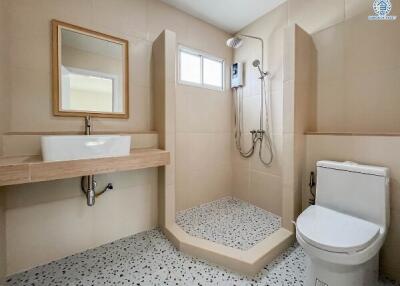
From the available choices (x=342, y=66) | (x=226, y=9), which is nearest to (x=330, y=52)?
(x=342, y=66)

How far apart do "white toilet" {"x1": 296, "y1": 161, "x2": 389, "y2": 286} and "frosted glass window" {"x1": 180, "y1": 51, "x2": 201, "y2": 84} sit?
1768 mm

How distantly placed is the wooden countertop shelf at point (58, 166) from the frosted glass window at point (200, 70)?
1.23 m

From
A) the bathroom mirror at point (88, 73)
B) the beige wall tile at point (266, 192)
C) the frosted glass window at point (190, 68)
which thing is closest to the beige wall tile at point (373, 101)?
the beige wall tile at point (266, 192)

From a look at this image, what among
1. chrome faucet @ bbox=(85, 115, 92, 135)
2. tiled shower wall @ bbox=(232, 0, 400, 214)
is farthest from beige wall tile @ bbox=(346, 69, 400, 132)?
chrome faucet @ bbox=(85, 115, 92, 135)

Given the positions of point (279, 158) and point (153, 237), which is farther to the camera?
point (279, 158)

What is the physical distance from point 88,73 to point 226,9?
5.72 feet

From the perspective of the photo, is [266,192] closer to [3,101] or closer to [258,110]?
[258,110]

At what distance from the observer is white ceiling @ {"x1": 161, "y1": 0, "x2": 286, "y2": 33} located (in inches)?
82.4

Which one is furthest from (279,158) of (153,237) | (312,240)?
(153,237)

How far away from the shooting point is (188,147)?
2.36 m

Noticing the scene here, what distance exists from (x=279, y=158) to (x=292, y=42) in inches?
47.9

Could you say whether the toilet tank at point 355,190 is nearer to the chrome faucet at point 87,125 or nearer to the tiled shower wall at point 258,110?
the tiled shower wall at point 258,110

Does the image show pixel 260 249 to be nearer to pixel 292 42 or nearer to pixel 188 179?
pixel 188 179

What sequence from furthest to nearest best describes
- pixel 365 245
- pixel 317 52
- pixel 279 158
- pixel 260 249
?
pixel 279 158 → pixel 317 52 → pixel 260 249 → pixel 365 245
